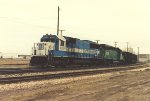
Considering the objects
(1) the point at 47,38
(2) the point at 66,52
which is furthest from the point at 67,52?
(1) the point at 47,38

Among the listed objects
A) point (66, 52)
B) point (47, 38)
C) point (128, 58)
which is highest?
point (47, 38)

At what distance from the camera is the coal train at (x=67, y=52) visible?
1307 inches

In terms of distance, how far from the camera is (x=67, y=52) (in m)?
37.0

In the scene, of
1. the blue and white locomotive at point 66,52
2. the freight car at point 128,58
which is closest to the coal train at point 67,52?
the blue and white locomotive at point 66,52

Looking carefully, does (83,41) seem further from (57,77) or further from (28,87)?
(28,87)

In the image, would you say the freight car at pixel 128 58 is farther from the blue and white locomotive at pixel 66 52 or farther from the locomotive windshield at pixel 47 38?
the locomotive windshield at pixel 47 38

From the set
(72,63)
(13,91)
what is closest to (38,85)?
(13,91)

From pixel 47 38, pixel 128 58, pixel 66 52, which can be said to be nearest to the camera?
pixel 47 38

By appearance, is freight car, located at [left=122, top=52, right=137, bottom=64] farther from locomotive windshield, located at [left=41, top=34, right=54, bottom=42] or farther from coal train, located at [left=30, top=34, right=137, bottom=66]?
locomotive windshield, located at [left=41, top=34, right=54, bottom=42]

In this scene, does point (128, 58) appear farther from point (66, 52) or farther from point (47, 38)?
point (47, 38)

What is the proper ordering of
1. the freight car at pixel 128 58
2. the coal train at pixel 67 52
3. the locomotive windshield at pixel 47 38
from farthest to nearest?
the freight car at pixel 128 58 < the locomotive windshield at pixel 47 38 < the coal train at pixel 67 52

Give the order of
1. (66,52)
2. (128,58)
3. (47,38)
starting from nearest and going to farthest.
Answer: (47,38)
(66,52)
(128,58)

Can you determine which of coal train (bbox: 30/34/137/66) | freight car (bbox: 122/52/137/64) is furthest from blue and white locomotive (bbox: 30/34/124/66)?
freight car (bbox: 122/52/137/64)

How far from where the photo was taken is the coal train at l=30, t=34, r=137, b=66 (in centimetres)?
3320
